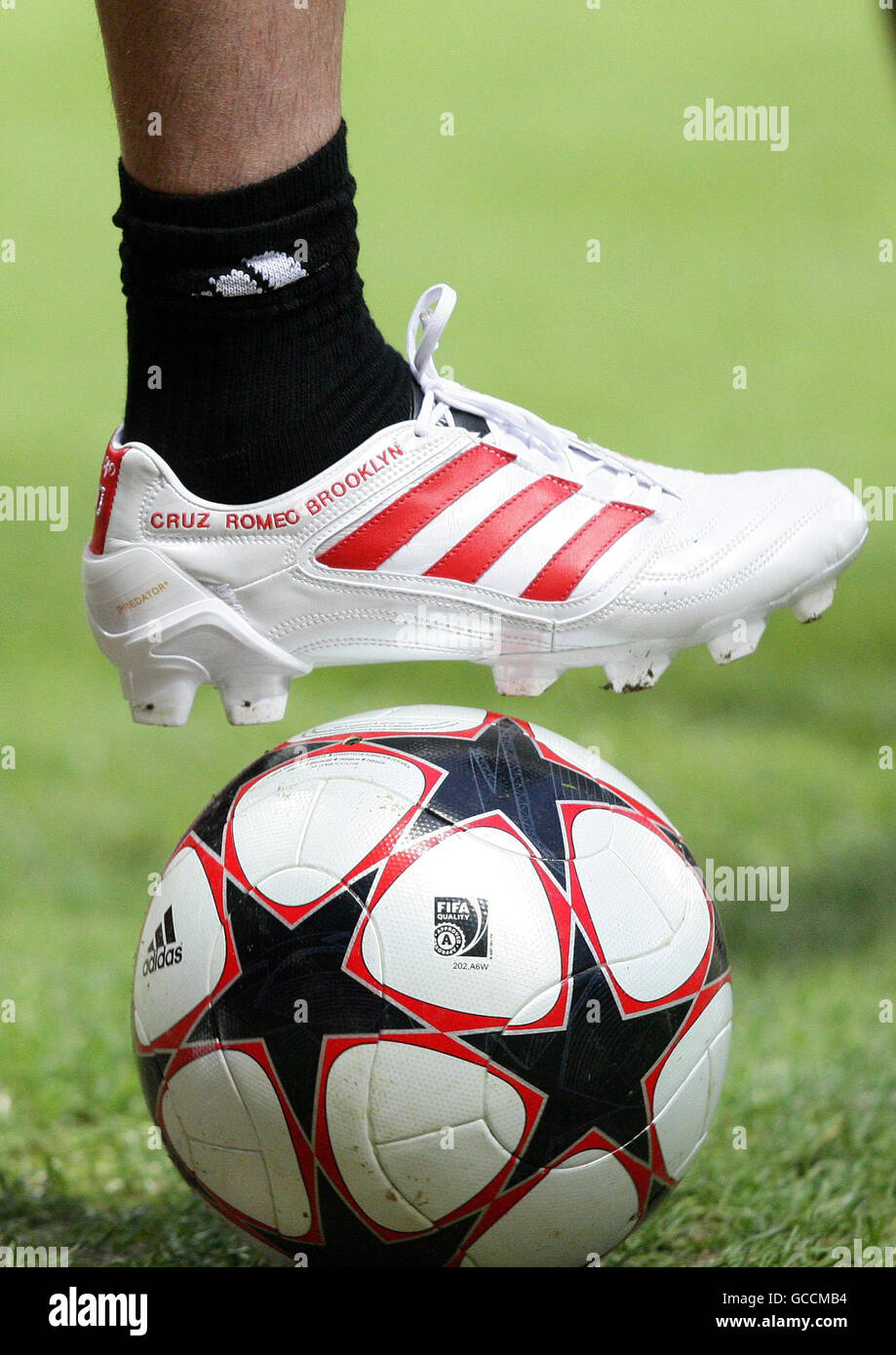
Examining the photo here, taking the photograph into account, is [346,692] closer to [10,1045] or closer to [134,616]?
[10,1045]

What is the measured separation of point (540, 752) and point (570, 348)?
703 centimetres

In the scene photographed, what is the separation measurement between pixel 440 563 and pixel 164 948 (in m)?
0.68

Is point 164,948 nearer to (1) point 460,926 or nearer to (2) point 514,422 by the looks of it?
(1) point 460,926

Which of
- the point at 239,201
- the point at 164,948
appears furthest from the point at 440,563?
the point at 164,948

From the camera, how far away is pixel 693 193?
10.8 m

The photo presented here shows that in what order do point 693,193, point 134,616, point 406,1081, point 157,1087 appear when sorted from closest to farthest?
point 406,1081
point 157,1087
point 134,616
point 693,193

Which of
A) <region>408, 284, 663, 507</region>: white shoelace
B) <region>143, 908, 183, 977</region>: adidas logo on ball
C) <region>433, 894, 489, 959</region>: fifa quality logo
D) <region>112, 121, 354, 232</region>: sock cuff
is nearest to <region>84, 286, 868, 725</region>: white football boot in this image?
<region>408, 284, 663, 507</region>: white shoelace

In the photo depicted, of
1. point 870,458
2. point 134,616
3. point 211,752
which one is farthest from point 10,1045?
point 870,458

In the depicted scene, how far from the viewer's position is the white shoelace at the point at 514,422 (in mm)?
2289

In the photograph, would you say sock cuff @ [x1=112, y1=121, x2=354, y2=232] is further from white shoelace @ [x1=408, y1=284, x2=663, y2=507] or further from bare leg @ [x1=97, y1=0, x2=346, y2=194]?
white shoelace @ [x1=408, y1=284, x2=663, y2=507]

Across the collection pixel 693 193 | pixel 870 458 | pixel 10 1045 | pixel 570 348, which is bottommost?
pixel 10 1045

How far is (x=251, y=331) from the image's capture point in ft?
6.72

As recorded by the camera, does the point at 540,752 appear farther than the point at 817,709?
No

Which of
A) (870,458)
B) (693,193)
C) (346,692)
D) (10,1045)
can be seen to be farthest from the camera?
(693,193)
